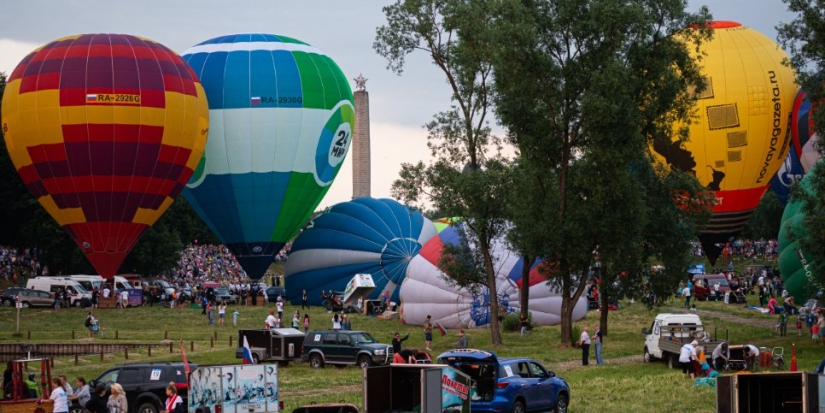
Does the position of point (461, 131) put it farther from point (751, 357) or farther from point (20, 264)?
point (20, 264)

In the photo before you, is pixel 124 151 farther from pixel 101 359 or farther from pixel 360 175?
pixel 360 175

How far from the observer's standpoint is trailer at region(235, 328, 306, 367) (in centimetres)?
3872

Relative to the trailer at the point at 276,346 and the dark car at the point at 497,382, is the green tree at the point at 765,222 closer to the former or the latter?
the trailer at the point at 276,346

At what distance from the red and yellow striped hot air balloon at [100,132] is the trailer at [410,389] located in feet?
124

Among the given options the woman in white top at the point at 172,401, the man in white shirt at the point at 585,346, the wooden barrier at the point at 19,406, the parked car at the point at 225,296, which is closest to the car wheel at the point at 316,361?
the man in white shirt at the point at 585,346

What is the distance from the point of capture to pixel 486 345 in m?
44.4

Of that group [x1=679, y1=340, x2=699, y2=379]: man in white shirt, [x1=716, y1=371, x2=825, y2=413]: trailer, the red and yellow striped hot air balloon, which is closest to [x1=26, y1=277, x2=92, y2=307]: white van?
the red and yellow striped hot air balloon

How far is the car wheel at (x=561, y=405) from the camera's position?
26397 millimetres

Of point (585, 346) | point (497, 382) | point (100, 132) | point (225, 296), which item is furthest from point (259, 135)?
point (497, 382)

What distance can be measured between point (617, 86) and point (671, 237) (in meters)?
8.10

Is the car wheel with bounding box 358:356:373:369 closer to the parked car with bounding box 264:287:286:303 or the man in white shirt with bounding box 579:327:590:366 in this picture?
the man in white shirt with bounding box 579:327:590:366

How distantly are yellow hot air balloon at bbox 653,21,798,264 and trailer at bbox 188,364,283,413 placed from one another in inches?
1628

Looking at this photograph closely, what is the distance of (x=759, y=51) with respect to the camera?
209 feet

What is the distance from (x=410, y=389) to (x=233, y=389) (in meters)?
3.40
